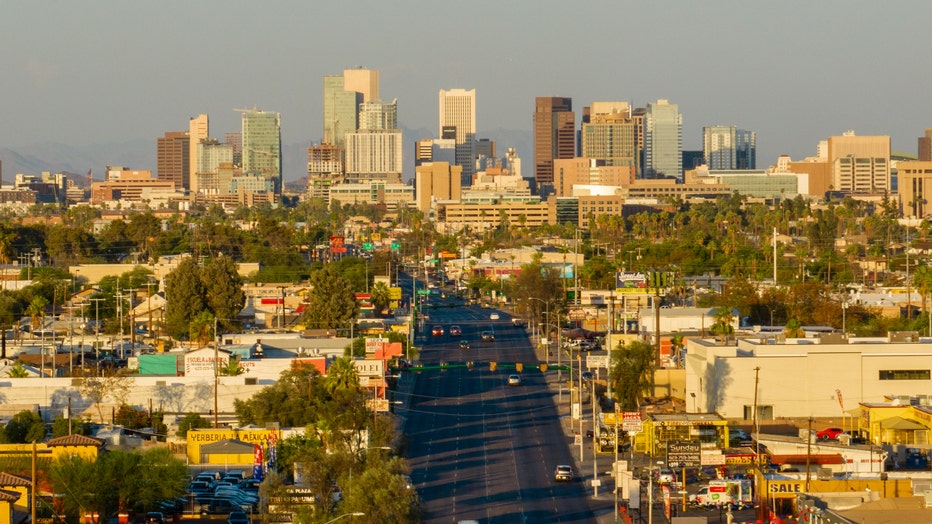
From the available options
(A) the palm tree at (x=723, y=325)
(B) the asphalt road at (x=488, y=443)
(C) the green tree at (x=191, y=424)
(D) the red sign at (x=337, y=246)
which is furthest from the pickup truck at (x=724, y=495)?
(D) the red sign at (x=337, y=246)

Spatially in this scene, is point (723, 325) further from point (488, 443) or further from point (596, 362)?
point (488, 443)

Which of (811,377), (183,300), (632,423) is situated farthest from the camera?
(183,300)

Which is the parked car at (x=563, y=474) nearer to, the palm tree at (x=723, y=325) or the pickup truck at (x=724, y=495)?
the pickup truck at (x=724, y=495)

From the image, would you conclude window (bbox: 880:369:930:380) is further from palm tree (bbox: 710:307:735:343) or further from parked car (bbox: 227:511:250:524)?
parked car (bbox: 227:511:250:524)

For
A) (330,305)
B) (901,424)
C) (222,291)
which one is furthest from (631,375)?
(222,291)

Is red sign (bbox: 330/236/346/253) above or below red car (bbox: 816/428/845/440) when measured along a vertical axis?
above

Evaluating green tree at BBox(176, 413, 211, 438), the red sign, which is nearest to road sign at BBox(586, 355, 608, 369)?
green tree at BBox(176, 413, 211, 438)

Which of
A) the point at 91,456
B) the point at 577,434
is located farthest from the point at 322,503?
the point at 577,434
